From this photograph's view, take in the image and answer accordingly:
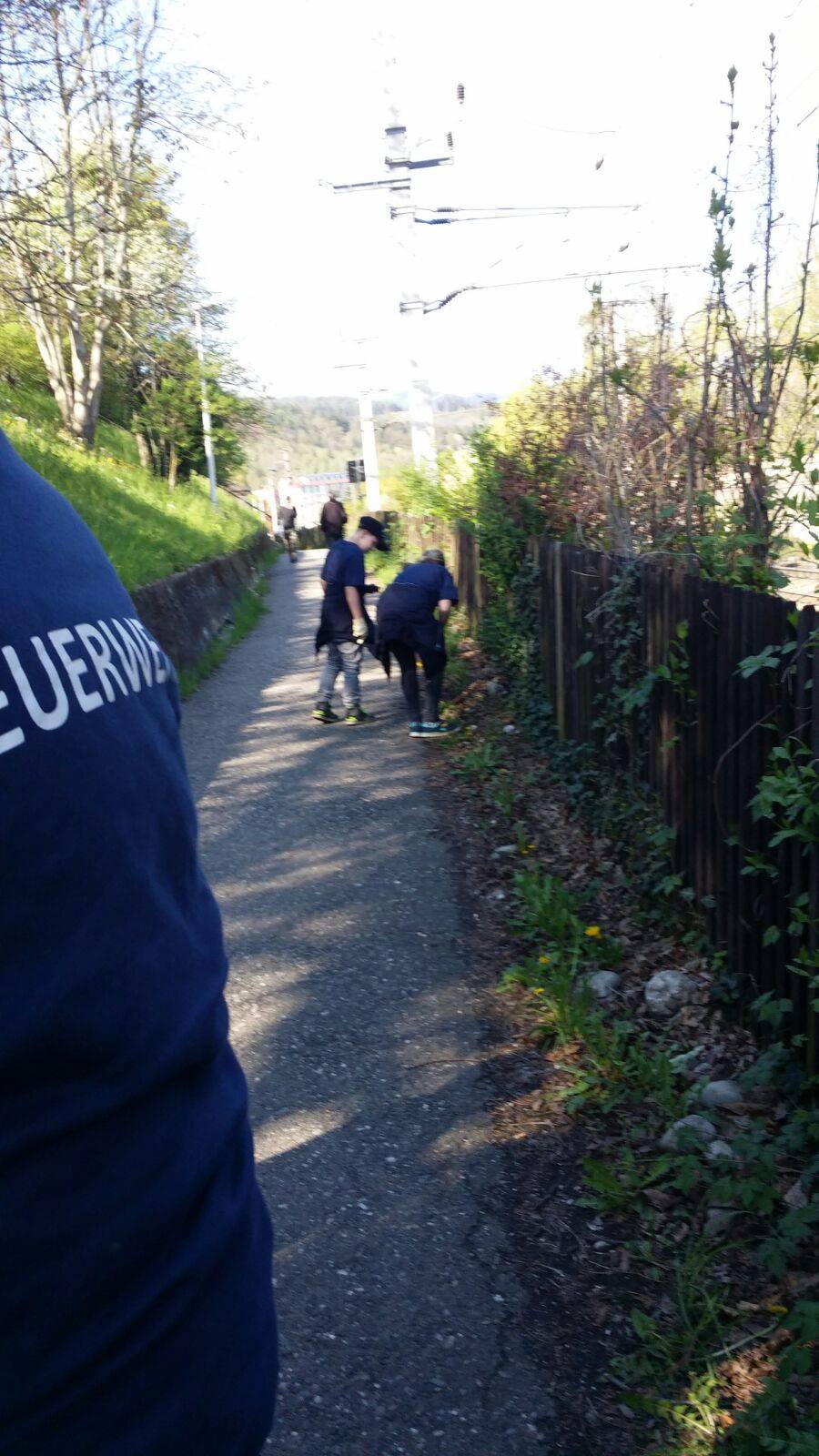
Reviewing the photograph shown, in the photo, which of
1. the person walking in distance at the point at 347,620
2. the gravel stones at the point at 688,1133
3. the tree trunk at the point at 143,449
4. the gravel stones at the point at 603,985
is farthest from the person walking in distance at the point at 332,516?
the gravel stones at the point at 688,1133

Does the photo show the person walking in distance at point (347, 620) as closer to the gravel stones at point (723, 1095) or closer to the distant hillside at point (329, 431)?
the distant hillside at point (329, 431)

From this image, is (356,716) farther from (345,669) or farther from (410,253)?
(410,253)

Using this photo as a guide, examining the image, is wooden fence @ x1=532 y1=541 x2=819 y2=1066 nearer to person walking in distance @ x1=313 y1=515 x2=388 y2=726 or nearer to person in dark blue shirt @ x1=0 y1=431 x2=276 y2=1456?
person in dark blue shirt @ x1=0 y1=431 x2=276 y2=1456

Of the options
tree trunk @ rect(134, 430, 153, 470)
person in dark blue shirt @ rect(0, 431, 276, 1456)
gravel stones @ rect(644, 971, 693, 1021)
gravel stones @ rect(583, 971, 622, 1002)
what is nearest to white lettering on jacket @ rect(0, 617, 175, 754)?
person in dark blue shirt @ rect(0, 431, 276, 1456)

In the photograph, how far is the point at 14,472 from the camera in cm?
134

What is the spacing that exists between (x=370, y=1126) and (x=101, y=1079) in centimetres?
354

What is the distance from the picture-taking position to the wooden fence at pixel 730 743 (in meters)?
4.20

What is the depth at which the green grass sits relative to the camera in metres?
16.1

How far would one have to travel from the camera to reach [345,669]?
12.1m

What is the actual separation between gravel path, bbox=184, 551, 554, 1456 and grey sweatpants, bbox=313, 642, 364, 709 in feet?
8.78

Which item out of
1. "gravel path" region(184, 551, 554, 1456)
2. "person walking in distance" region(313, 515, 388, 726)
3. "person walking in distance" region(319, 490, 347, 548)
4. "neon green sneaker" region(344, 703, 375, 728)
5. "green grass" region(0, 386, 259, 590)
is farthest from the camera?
"person walking in distance" region(319, 490, 347, 548)

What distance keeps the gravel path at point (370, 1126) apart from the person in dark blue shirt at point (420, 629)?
5.87 feet

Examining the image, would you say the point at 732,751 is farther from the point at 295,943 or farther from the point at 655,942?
the point at 295,943

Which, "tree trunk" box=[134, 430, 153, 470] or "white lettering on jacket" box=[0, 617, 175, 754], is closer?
"white lettering on jacket" box=[0, 617, 175, 754]
